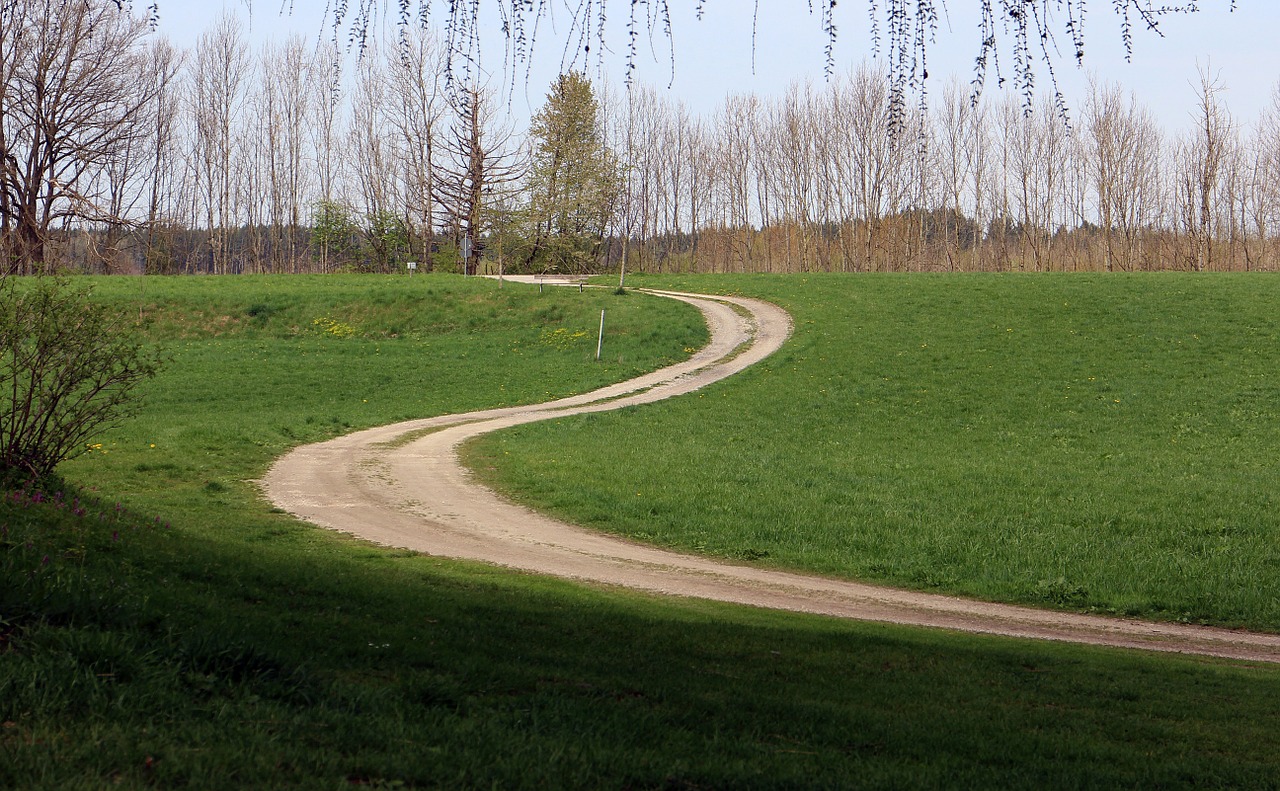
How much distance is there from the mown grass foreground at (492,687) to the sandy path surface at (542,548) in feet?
3.06

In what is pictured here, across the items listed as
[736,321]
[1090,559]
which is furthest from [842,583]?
[736,321]

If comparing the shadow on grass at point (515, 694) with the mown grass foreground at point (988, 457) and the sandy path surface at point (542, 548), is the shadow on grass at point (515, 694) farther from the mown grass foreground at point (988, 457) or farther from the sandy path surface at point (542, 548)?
the mown grass foreground at point (988, 457)

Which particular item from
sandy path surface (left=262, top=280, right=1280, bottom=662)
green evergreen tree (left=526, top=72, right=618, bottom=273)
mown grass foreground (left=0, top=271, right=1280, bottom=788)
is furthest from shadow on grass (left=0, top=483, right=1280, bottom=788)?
green evergreen tree (left=526, top=72, right=618, bottom=273)

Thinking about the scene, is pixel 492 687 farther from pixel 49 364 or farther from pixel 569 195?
pixel 569 195

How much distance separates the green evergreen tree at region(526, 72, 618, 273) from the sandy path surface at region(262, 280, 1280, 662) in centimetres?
1451

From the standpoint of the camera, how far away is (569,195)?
151 ft

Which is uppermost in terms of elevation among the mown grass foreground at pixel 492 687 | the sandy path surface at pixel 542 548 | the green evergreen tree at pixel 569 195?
the green evergreen tree at pixel 569 195

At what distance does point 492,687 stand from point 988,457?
16.1 meters

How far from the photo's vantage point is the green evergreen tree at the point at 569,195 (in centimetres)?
3416

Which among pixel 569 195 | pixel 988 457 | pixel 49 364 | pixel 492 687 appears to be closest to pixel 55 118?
pixel 49 364

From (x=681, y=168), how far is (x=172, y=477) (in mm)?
53405

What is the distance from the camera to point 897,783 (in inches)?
177

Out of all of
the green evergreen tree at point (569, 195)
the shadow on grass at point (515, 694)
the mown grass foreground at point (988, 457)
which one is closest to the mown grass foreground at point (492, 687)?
the shadow on grass at point (515, 694)

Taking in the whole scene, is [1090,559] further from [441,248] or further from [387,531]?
[441,248]
